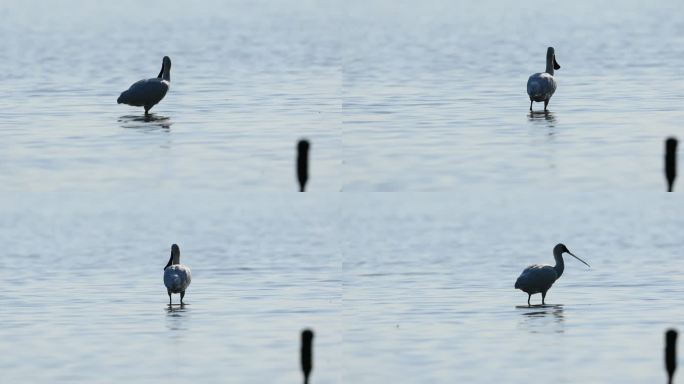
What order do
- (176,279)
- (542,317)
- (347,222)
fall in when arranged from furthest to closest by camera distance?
(347,222)
(176,279)
(542,317)

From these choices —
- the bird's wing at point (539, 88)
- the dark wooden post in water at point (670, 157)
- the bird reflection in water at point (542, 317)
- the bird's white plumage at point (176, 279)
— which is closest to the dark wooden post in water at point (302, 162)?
the bird reflection in water at point (542, 317)

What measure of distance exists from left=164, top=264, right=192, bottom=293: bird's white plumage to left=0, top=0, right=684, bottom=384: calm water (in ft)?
1.87

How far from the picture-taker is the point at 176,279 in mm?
30312

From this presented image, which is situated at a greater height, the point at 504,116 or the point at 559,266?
the point at 504,116

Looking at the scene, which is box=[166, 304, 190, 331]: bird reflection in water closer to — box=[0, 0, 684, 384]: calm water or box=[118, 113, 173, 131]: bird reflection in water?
box=[0, 0, 684, 384]: calm water

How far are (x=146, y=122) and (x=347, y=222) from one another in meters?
20.8

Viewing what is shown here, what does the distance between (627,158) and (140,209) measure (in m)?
38.0

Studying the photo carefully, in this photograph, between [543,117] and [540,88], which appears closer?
[543,117]

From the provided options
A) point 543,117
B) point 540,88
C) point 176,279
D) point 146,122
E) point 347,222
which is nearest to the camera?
point 176,279

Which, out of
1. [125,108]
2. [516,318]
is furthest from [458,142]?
[125,108]

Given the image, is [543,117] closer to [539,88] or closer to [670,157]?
[539,88]

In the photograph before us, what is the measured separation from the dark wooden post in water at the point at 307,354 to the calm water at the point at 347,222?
40 centimetres

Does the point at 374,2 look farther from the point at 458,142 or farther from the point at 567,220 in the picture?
the point at 458,142

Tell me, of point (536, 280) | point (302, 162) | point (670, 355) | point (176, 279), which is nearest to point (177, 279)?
point (176, 279)
